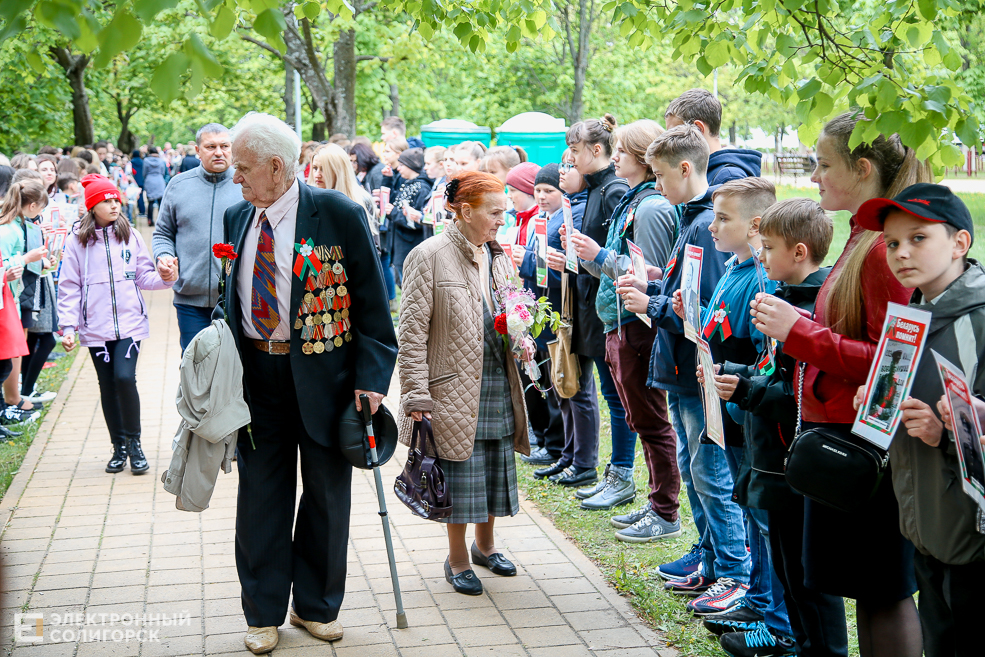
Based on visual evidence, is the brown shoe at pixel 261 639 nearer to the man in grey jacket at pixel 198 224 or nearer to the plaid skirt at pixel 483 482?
the plaid skirt at pixel 483 482

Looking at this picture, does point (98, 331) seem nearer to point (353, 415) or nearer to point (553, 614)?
point (353, 415)

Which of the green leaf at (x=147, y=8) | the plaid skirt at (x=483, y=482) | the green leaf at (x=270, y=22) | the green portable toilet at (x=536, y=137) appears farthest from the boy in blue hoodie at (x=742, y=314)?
the green portable toilet at (x=536, y=137)

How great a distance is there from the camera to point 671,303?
462cm

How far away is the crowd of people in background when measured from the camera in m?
3.08

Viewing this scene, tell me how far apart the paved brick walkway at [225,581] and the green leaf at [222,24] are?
7.22 feet

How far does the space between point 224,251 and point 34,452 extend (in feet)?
14.0

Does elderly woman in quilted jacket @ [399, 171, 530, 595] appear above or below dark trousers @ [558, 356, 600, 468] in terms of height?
above

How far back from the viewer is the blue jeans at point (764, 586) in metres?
4.12

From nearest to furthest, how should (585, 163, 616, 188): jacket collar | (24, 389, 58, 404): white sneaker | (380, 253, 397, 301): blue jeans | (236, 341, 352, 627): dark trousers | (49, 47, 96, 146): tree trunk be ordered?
(236, 341, 352, 627): dark trousers < (585, 163, 616, 188): jacket collar < (24, 389, 58, 404): white sneaker < (380, 253, 397, 301): blue jeans < (49, 47, 96, 146): tree trunk

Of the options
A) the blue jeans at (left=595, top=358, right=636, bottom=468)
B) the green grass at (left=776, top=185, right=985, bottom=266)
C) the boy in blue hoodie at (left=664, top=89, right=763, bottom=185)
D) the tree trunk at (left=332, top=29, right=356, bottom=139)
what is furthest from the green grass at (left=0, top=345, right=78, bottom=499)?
the green grass at (left=776, top=185, right=985, bottom=266)

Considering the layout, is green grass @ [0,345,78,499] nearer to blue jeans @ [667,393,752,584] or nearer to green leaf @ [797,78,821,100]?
blue jeans @ [667,393,752,584]

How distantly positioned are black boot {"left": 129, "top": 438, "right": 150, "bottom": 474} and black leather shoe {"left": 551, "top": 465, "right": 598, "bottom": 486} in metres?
3.09

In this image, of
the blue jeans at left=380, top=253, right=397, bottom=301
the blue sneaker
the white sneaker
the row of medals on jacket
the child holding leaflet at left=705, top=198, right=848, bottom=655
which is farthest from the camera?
the blue jeans at left=380, top=253, right=397, bottom=301

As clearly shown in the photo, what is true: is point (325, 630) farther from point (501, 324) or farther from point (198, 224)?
point (198, 224)
